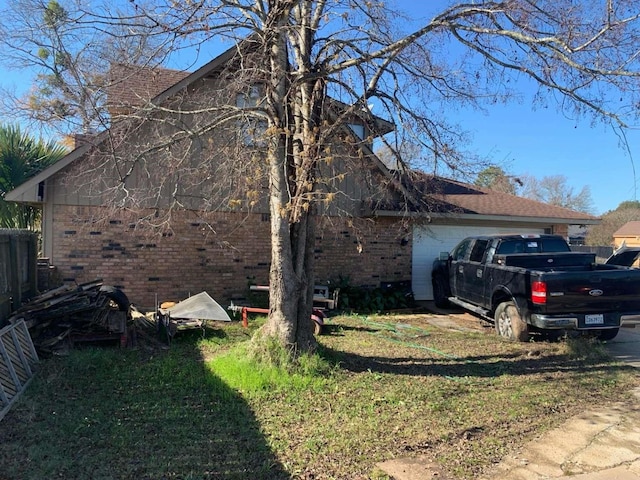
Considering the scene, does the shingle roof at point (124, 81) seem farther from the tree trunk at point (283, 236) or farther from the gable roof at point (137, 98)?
the tree trunk at point (283, 236)

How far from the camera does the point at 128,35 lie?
604 centimetres

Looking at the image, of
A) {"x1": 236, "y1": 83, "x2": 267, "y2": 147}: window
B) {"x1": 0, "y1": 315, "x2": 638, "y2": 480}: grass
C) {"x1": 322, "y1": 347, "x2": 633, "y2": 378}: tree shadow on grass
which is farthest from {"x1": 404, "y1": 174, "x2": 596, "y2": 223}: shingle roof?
{"x1": 236, "y1": 83, "x2": 267, "y2": 147}: window

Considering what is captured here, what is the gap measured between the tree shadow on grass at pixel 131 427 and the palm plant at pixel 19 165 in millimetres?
8537

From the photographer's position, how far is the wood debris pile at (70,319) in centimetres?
704

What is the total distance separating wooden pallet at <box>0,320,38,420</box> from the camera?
5219 mm

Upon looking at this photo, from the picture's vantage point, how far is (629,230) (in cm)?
4500

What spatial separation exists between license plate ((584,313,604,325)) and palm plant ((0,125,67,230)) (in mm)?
13783

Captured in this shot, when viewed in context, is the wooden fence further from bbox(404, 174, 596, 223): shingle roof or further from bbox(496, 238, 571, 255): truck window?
bbox(404, 174, 596, 223): shingle roof

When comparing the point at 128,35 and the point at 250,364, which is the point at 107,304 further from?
the point at 128,35

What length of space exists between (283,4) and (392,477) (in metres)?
5.54

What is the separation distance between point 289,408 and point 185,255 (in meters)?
6.69

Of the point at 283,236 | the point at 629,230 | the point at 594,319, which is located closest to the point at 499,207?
the point at 594,319

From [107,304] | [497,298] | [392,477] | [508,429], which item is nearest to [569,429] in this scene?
[508,429]

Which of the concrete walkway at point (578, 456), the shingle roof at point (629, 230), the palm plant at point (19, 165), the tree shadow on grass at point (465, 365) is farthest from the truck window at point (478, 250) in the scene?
the shingle roof at point (629, 230)
